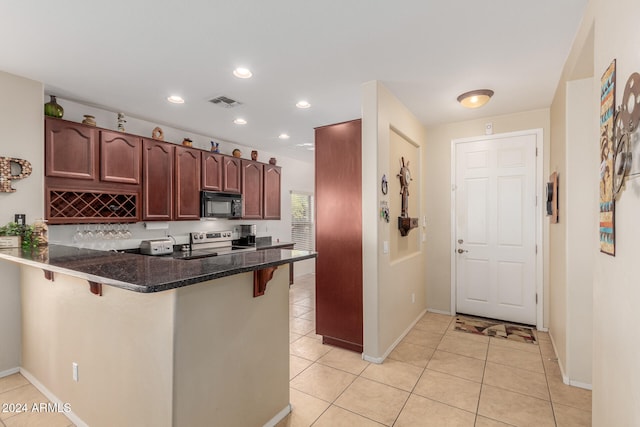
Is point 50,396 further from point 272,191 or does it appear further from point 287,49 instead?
point 272,191

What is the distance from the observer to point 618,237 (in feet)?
4.35

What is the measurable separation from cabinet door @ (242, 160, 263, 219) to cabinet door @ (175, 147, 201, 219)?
889 millimetres

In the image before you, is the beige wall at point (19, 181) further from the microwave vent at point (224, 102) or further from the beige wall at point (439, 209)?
the beige wall at point (439, 209)

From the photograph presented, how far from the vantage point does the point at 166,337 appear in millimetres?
1499

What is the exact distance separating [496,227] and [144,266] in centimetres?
398

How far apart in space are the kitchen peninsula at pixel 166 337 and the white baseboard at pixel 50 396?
20mm

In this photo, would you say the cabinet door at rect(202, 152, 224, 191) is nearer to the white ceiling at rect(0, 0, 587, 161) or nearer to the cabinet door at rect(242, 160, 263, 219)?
the cabinet door at rect(242, 160, 263, 219)

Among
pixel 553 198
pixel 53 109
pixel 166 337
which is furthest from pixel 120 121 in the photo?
pixel 553 198

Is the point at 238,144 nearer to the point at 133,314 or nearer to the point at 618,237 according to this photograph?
the point at 133,314

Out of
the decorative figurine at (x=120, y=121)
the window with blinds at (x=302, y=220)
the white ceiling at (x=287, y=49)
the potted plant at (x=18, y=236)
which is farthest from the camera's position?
the window with blinds at (x=302, y=220)

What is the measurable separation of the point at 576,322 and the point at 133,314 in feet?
10.4

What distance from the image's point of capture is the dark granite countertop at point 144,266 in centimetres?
133

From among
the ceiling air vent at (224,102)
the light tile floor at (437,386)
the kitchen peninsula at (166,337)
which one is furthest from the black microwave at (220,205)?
the light tile floor at (437,386)

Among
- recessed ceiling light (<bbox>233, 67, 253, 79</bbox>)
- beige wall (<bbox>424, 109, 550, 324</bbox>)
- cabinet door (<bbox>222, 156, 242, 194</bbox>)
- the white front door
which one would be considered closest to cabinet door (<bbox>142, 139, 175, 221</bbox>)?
cabinet door (<bbox>222, 156, 242, 194</bbox>)
